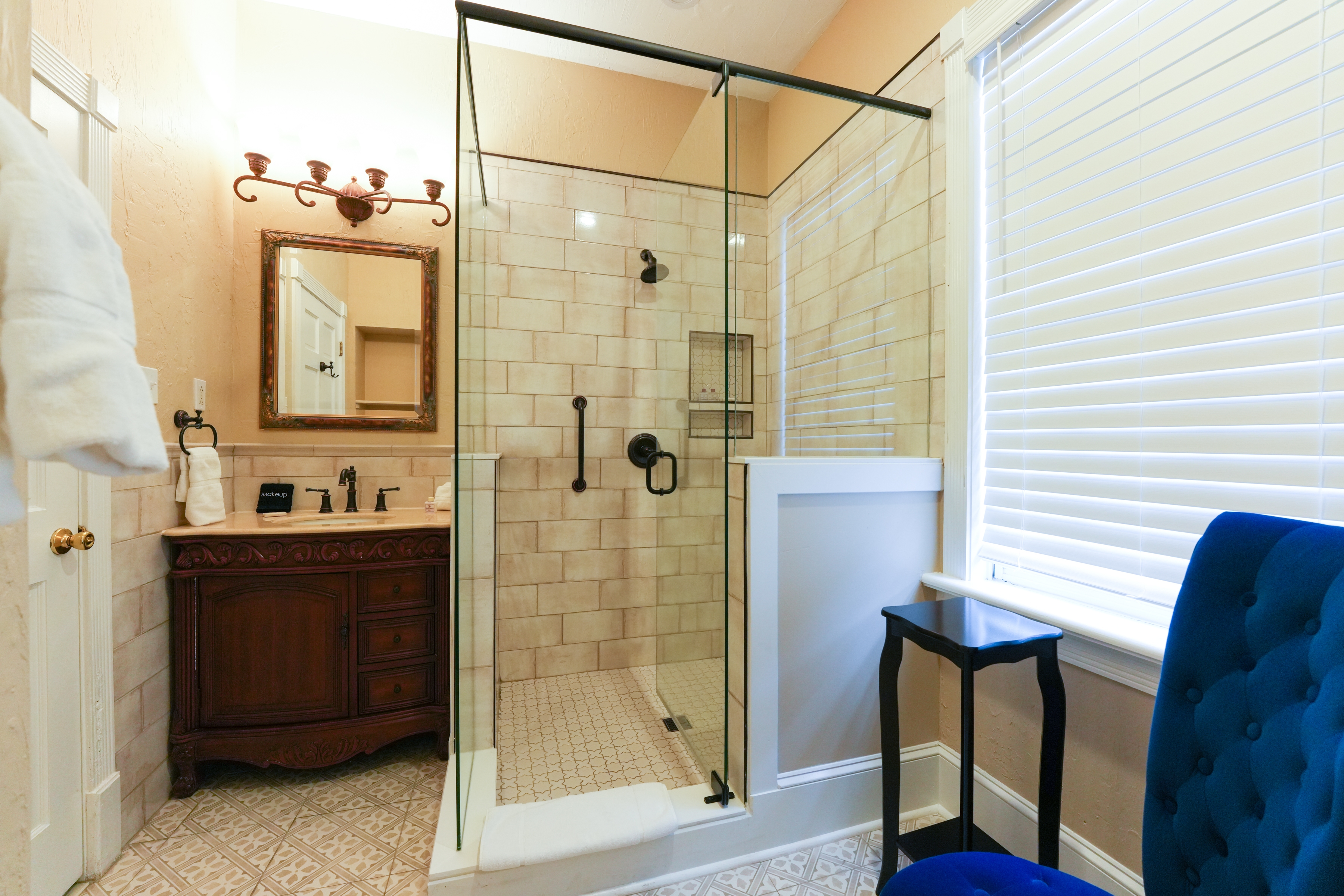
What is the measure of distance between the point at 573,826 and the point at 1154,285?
1989 mm

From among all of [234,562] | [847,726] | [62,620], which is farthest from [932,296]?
[62,620]

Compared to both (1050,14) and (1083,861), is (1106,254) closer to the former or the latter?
(1050,14)

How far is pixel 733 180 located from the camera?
1853mm

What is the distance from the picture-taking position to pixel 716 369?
167 cm

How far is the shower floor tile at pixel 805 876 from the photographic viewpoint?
1.46 meters

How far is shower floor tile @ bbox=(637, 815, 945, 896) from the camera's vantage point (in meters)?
1.46

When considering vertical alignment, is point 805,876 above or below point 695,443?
below

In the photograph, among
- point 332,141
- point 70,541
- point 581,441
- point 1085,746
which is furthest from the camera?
point 581,441

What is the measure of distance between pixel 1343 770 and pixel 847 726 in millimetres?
1179

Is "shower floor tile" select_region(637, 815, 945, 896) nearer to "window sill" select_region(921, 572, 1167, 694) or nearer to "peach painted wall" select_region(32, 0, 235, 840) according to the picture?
"window sill" select_region(921, 572, 1167, 694)

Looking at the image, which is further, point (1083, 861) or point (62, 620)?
point (62, 620)

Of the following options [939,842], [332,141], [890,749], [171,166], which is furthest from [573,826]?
[332,141]

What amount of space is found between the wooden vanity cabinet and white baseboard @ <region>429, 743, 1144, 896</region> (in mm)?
491

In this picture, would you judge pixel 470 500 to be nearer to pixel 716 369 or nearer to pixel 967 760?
pixel 716 369
